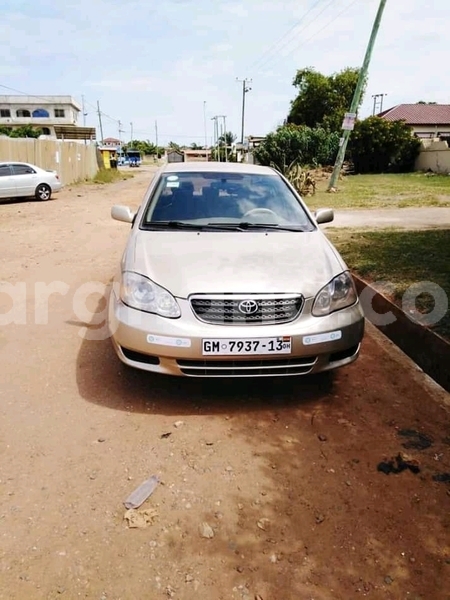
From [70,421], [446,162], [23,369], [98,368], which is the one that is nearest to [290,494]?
[70,421]

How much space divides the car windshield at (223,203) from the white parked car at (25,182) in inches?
536

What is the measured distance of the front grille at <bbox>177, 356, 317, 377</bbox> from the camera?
2936mm

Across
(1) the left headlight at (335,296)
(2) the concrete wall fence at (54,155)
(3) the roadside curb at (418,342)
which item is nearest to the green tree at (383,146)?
(2) the concrete wall fence at (54,155)

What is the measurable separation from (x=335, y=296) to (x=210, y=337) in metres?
0.92

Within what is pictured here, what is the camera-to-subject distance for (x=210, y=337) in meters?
2.84

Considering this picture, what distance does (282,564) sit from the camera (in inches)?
77.7

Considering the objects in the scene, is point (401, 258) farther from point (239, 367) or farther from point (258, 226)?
point (239, 367)

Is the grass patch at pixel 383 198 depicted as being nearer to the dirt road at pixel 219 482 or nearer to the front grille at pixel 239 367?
the dirt road at pixel 219 482

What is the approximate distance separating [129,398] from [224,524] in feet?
4.20

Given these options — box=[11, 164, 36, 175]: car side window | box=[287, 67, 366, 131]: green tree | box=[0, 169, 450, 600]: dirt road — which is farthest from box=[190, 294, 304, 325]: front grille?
box=[287, 67, 366, 131]: green tree

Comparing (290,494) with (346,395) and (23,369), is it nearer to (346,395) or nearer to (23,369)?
(346,395)

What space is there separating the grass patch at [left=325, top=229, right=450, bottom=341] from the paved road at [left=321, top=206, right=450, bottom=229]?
104cm

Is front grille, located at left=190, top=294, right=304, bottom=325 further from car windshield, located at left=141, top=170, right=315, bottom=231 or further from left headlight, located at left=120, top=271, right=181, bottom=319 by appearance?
car windshield, located at left=141, top=170, right=315, bottom=231

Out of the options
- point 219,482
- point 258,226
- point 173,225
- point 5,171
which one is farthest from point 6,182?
point 219,482
